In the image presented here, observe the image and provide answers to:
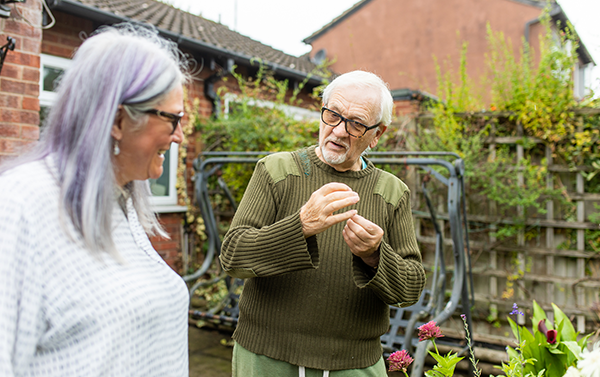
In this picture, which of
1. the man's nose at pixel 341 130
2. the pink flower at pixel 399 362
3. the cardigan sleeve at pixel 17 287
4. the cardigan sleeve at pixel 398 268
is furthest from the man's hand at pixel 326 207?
the cardigan sleeve at pixel 17 287

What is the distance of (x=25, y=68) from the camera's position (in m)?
2.65

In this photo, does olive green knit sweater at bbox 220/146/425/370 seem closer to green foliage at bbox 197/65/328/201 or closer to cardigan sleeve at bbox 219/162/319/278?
cardigan sleeve at bbox 219/162/319/278

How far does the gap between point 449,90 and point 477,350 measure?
2362 mm

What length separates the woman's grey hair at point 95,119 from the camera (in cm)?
88

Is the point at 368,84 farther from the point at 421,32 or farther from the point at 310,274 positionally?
the point at 421,32

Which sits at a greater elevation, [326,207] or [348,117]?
[348,117]

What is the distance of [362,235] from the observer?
1.38 meters

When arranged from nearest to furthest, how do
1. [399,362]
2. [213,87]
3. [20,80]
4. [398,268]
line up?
[399,362] → [398,268] → [20,80] → [213,87]

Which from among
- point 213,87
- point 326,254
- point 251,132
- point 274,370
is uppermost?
point 213,87

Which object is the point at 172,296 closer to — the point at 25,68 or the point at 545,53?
the point at 25,68

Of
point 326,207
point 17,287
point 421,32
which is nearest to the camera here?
point 17,287

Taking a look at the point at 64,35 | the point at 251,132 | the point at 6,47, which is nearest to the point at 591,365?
the point at 6,47

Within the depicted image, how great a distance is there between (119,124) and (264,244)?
2.16 ft

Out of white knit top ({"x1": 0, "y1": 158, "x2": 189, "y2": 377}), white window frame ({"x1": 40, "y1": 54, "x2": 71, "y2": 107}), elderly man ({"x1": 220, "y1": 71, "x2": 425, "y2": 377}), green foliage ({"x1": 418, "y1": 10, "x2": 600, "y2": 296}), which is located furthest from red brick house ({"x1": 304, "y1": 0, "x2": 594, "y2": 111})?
white knit top ({"x1": 0, "y1": 158, "x2": 189, "y2": 377})
